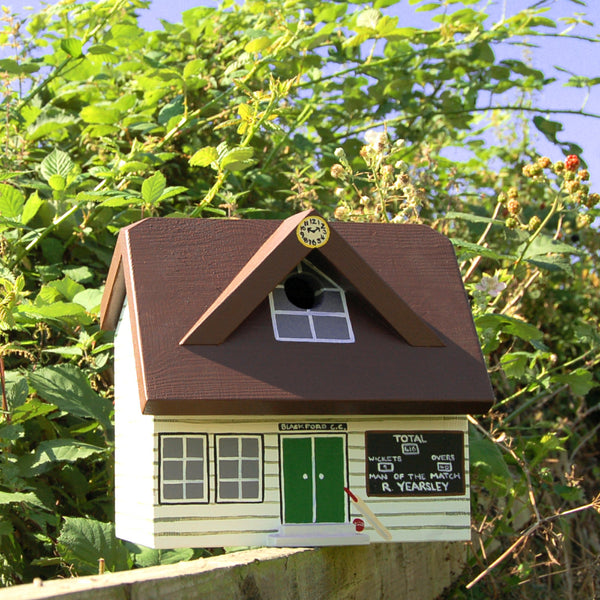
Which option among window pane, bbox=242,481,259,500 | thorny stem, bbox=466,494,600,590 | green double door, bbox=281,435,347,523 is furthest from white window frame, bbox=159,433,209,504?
thorny stem, bbox=466,494,600,590

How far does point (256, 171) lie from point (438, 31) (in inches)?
55.6

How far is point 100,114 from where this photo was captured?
14.1 ft

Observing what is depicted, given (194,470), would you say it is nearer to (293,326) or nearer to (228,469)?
(228,469)

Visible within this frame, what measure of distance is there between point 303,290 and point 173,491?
89 centimetres

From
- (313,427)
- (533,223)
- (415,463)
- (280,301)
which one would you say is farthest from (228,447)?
(533,223)

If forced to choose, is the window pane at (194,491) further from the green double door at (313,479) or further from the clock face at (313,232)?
the clock face at (313,232)

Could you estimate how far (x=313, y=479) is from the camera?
116 inches

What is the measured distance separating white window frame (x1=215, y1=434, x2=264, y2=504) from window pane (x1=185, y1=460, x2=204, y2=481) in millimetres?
48

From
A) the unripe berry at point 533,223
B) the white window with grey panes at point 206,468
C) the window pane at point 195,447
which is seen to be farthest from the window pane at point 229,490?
the unripe berry at point 533,223

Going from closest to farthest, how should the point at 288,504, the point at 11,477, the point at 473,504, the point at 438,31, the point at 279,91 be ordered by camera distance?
the point at 288,504
the point at 11,477
the point at 279,91
the point at 473,504
the point at 438,31

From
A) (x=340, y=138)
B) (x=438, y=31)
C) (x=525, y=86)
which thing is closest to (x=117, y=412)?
(x=340, y=138)

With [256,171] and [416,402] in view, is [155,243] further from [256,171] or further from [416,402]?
[256,171]

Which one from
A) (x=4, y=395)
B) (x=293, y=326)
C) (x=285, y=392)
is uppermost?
(x=293, y=326)

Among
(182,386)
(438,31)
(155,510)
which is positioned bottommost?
(155,510)
